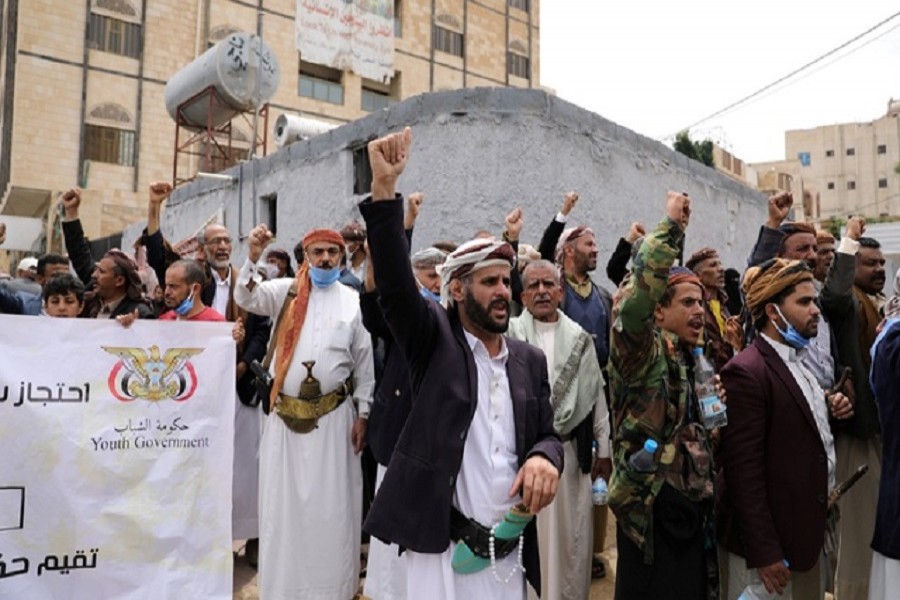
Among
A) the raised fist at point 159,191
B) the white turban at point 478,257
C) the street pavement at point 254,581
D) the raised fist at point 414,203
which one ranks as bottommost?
the street pavement at point 254,581

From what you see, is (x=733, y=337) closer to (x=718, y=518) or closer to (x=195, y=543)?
(x=718, y=518)

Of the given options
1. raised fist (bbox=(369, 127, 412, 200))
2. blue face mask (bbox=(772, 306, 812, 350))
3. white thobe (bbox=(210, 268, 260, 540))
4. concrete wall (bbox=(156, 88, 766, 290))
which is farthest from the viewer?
concrete wall (bbox=(156, 88, 766, 290))

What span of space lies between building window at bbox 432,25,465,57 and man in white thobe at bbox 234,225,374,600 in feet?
103

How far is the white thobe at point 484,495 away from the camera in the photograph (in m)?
2.38

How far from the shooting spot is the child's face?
428 cm

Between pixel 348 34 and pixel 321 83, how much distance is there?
6.76 metres

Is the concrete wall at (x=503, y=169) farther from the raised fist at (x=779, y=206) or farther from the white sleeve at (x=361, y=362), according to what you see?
the raised fist at (x=779, y=206)

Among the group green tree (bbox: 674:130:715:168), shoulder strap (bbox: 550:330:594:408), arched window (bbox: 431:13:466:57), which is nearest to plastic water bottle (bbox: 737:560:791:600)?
shoulder strap (bbox: 550:330:594:408)

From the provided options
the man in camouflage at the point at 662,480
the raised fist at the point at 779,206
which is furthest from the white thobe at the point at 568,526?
the raised fist at the point at 779,206

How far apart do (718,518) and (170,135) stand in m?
Result: 27.1

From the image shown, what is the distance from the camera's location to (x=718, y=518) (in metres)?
2.95

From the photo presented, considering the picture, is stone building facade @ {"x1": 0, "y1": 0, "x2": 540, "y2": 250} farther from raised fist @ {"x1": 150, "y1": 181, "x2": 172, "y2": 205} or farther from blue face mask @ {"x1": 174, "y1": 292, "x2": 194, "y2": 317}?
blue face mask @ {"x1": 174, "y1": 292, "x2": 194, "y2": 317}

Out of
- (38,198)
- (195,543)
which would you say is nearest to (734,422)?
(195,543)

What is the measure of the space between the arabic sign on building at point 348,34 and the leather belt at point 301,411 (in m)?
18.7
